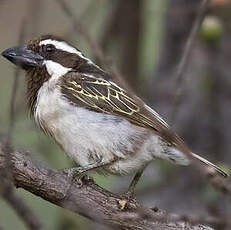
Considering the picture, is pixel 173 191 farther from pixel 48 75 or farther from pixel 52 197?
pixel 52 197

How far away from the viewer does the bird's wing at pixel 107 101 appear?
4.64m

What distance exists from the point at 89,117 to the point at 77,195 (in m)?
0.67

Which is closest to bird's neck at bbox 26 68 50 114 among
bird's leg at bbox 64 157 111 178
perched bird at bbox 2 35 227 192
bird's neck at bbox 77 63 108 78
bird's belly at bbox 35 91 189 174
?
perched bird at bbox 2 35 227 192

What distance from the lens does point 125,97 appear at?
474cm

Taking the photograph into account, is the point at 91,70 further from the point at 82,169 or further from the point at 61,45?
the point at 82,169

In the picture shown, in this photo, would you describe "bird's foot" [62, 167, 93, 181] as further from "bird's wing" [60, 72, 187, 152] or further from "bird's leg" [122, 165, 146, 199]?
"bird's wing" [60, 72, 187, 152]

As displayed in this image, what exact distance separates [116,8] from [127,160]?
253 cm

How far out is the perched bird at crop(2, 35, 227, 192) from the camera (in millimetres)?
4539

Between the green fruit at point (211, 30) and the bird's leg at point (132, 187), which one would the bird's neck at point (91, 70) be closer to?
the bird's leg at point (132, 187)

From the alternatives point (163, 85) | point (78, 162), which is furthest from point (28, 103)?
point (163, 85)

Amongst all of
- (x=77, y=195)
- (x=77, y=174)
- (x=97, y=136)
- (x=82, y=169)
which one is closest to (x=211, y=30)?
(x=97, y=136)

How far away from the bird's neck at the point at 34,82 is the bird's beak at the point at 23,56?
0.05 meters

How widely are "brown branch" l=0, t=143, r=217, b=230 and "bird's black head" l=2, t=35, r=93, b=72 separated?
0.91 m

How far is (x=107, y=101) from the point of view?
4707 millimetres
